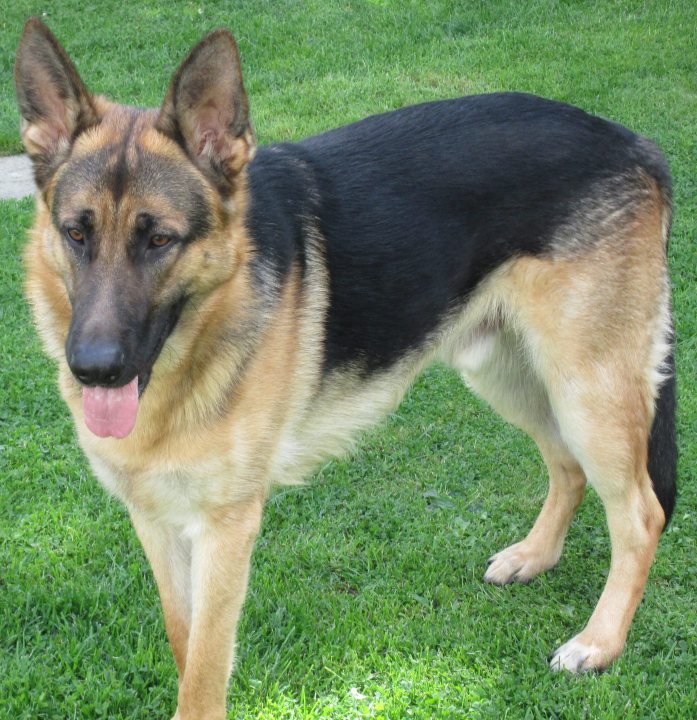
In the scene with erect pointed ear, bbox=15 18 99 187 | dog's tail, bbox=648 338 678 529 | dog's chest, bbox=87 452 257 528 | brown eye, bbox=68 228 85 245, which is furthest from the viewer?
dog's tail, bbox=648 338 678 529

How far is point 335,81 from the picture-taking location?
925 cm

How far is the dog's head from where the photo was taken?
2635mm

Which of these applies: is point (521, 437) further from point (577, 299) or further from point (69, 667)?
point (69, 667)

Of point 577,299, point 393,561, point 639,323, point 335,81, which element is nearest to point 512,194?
point 577,299

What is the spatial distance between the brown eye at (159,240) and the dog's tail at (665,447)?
2.07 meters

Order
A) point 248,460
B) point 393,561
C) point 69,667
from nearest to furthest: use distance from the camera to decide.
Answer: point 248,460 < point 69,667 < point 393,561

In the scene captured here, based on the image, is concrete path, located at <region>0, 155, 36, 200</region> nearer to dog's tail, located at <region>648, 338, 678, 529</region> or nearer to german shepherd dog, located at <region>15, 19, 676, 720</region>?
german shepherd dog, located at <region>15, 19, 676, 720</region>

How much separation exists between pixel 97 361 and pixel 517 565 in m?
2.23

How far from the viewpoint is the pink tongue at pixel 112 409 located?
2.77 meters

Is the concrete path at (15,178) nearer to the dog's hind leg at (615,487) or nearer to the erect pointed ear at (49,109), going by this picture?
the erect pointed ear at (49,109)

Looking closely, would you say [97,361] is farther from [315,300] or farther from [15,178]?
[15,178]

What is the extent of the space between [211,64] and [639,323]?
1866 millimetres

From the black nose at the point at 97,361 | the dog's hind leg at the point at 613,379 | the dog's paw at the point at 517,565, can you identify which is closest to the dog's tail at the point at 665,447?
the dog's hind leg at the point at 613,379

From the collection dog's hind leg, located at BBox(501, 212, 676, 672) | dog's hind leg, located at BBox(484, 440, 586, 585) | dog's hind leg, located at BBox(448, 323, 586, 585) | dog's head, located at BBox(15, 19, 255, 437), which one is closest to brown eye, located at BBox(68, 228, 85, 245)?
dog's head, located at BBox(15, 19, 255, 437)
